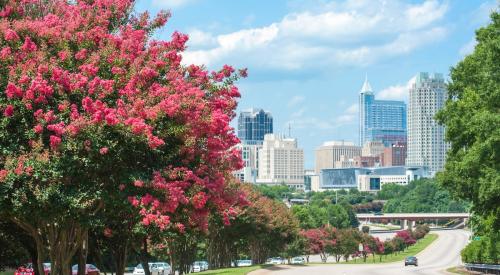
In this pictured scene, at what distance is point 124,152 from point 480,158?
19395mm

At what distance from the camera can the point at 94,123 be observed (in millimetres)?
14188

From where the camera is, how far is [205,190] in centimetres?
1742

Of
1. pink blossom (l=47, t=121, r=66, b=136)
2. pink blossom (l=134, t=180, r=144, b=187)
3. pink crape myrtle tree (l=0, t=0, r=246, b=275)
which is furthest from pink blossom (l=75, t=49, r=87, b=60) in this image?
pink blossom (l=134, t=180, r=144, b=187)

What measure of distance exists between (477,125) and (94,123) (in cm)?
1907

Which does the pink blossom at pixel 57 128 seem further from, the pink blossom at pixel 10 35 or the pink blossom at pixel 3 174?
the pink blossom at pixel 10 35

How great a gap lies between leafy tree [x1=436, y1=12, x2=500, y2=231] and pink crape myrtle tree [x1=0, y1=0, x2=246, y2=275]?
14867mm

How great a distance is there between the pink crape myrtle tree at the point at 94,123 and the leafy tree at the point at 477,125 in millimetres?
14867

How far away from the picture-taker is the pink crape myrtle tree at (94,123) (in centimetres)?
1428

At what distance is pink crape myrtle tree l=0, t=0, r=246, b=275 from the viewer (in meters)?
14.3

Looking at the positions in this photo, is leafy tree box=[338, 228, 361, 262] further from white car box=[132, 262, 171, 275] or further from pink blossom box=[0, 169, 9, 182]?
pink blossom box=[0, 169, 9, 182]

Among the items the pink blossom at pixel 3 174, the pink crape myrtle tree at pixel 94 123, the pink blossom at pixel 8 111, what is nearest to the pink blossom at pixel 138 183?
the pink crape myrtle tree at pixel 94 123

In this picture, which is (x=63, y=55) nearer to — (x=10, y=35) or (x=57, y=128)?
(x=10, y=35)

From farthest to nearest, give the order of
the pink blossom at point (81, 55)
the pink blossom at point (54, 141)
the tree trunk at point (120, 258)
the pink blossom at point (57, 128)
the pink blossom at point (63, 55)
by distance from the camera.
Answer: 1. the tree trunk at point (120, 258)
2. the pink blossom at point (81, 55)
3. the pink blossom at point (63, 55)
4. the pink blossom at point (57, 128)
5. the pink blossom at point (54, 141)

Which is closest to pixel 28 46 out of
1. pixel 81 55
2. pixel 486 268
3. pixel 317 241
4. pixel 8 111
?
pixel 81 55
